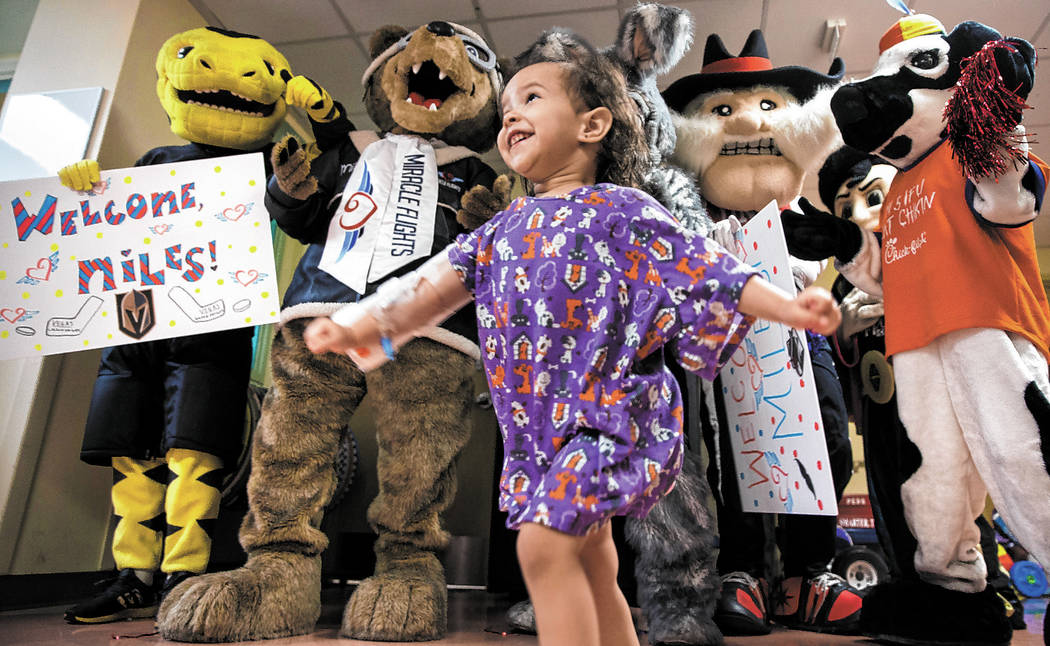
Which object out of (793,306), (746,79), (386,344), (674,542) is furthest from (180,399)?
(746,79)

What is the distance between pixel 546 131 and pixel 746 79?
1158 millimetres

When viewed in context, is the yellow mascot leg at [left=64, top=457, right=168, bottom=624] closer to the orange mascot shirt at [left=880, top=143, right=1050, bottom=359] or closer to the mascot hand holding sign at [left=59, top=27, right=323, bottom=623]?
the mascot hand holding sign at [left=59, top=27, right=323, bottom=623]

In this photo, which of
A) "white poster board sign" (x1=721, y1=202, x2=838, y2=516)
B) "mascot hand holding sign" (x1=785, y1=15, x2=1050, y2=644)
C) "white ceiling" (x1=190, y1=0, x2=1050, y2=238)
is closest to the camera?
"mascot hand holding sign" (x1=785, y1=15, x2=1050, y2=644)

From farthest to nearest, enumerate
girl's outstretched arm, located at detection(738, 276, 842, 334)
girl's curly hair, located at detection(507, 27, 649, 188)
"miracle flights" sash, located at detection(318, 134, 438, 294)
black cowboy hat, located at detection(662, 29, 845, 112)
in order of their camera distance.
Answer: black cowboy hat, located at detection(662, 29, 845, 112)
"miracle flights" sash, located at detection(318, 134, 438, 294)
girl's curly hair, located at detection(507, 27, 649, 188)
girl's outstretched arm, located at detection(738, 276, 842, 334)

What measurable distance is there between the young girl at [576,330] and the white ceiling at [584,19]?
1.84m

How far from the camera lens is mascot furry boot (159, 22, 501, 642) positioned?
137 centimetres

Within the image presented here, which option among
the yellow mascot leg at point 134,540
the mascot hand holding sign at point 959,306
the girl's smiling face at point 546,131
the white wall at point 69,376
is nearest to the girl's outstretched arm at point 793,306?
the girl's smiling face at point 546,131

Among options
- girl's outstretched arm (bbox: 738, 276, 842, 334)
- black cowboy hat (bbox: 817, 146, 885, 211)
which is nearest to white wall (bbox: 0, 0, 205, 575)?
girl's outstretched arm (bbox: 738, 276, 842, 334)

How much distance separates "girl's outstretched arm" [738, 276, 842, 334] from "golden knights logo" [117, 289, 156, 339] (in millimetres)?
1369

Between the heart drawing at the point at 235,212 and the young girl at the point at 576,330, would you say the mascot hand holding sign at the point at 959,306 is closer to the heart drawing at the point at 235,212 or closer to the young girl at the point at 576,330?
the young girl at the point at 576,330

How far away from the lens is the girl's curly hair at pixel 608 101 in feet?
3.42

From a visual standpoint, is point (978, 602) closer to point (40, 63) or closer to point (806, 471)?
point (806, 471)

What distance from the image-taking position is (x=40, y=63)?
7.36 ft

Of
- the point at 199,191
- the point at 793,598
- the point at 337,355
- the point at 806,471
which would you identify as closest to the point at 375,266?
the point at 337,355
